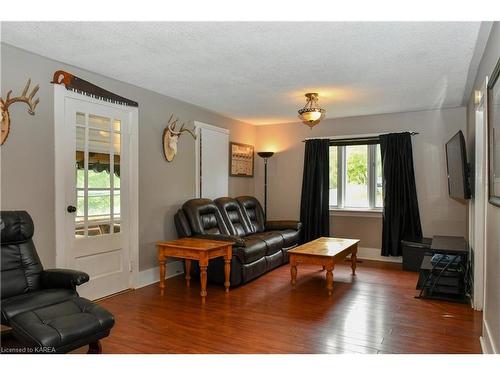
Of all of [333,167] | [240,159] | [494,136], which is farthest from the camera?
[240,159]

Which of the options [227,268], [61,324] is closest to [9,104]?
[61,324]

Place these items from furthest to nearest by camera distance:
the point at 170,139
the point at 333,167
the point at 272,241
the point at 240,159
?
1. the point at 240,159
2. the point at 333,167
3. the point at 272,241
4. the point at 170,139

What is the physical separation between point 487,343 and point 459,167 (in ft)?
6.28

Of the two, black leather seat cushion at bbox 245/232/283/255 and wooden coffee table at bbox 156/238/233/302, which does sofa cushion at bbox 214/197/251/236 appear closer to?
black leather seat cushion at bbox 245/232/283/255

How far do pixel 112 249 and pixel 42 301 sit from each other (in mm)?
1467

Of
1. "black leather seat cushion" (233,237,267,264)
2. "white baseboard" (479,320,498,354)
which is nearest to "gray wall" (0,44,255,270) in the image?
"black leather seat cushion" (233,237,267,264)

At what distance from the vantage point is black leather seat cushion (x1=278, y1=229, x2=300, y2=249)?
543 cm

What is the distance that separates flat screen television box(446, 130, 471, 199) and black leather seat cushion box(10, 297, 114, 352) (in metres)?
3.55

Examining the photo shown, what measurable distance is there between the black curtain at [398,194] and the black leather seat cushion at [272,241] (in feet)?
5.74

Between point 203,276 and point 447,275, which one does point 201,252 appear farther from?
point 447,275

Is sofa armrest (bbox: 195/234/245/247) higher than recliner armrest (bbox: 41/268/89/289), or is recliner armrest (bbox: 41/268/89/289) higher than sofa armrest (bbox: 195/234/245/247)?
sofa armrest (bbox: 195/234/245/247)

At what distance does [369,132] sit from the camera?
601 centimetres

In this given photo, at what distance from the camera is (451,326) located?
312 centimetres

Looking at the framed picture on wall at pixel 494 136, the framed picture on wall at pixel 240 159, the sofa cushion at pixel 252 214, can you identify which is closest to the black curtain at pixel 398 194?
the sofa cushion at pixel 252 214
